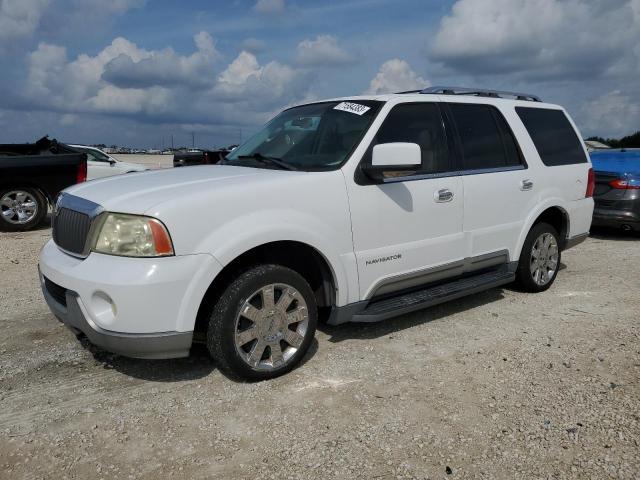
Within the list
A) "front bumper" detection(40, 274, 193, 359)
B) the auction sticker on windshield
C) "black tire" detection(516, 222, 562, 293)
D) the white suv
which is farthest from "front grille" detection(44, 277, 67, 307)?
"black tire" detection(516, 222, 562, 293)

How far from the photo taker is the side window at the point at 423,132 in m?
4.14

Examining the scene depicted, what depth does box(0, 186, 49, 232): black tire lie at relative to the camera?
918cm

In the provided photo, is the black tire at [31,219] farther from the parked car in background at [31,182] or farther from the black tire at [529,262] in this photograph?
the black tire at [529,262]

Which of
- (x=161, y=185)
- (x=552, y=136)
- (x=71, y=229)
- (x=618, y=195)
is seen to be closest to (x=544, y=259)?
(x=552, y=136)

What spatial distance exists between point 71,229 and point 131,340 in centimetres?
88

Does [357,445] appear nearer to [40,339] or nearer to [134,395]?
[134,395]

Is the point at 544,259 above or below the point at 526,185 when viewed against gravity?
below

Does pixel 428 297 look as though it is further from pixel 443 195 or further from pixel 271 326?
pixel 271 326

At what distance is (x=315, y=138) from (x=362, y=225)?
84 cm

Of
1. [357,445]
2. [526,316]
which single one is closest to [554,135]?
[526,316]

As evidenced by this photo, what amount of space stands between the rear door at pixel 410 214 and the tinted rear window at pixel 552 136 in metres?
1.34

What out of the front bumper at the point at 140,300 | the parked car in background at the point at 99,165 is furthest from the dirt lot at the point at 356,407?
the parked car in background at the point at 99,165

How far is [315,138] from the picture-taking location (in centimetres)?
419

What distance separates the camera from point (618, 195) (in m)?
8.41
